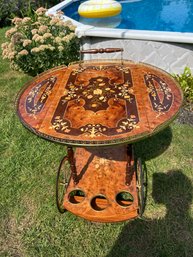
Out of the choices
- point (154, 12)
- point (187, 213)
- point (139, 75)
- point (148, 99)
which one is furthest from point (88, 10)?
point (187, 213)

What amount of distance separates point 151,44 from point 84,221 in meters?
4.07

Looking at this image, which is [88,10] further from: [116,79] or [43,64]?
[116,79]

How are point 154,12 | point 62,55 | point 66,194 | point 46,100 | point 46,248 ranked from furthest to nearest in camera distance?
1. point 154,12
2. point 62,55
3. point 66,194
4. point 46,248
5. point 46,100

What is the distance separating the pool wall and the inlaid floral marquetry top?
7.20 feet

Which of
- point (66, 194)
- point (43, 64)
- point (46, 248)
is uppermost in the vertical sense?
point (43, 64)

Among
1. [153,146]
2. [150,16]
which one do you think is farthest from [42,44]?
[150,16]

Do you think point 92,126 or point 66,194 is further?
point 66,194

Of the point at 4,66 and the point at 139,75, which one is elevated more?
the point at 139,75

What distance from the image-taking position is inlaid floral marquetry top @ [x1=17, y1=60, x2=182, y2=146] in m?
2.53

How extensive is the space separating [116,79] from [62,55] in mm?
3051

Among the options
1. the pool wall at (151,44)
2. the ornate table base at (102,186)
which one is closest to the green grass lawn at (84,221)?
the ornate table base at (102,186)

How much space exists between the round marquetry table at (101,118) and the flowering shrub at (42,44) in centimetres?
230

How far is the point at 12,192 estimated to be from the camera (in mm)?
3982

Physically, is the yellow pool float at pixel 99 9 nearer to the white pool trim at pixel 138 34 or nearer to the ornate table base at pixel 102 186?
the white pool trim at pixel 138 34
